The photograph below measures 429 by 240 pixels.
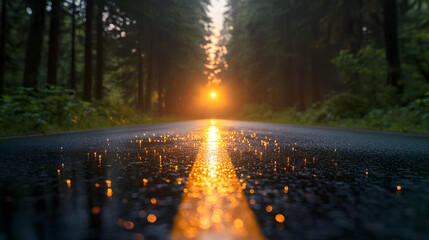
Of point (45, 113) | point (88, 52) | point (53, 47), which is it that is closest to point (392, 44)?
point (88, 52)

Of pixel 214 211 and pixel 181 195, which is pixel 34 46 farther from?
pixel 214 211

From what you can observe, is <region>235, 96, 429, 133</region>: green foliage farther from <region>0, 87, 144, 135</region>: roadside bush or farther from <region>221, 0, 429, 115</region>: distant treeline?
<region>0, 87, 144, 135</region>: roadside bush

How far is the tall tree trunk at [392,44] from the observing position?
21859 millimetres

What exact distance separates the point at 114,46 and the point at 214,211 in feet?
120

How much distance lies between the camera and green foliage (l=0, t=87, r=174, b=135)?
48.3 ft

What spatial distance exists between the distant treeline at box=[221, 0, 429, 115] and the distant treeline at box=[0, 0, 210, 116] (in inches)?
318

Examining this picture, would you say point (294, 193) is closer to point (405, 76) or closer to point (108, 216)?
point (108, 216)

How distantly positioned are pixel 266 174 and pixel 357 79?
23636 millimetres

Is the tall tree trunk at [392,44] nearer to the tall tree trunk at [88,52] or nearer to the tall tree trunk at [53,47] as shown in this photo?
the tall tree trunk at [88,52]

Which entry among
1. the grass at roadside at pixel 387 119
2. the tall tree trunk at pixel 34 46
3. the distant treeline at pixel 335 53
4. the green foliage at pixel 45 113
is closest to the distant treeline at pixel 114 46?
the tall tree trunk at pixel 34 46

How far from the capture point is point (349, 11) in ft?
84.9

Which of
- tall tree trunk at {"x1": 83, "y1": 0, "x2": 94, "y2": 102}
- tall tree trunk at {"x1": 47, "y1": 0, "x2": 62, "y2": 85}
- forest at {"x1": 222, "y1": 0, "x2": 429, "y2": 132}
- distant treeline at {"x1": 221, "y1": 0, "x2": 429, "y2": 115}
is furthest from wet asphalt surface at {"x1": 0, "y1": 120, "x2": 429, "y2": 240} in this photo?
tall tree trunk at {"x1": 83, "y1": 0, "x2": 94, "y2": 102}

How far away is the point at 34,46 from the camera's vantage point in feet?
67.8

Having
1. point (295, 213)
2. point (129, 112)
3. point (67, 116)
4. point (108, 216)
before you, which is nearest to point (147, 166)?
point (108, 216)
